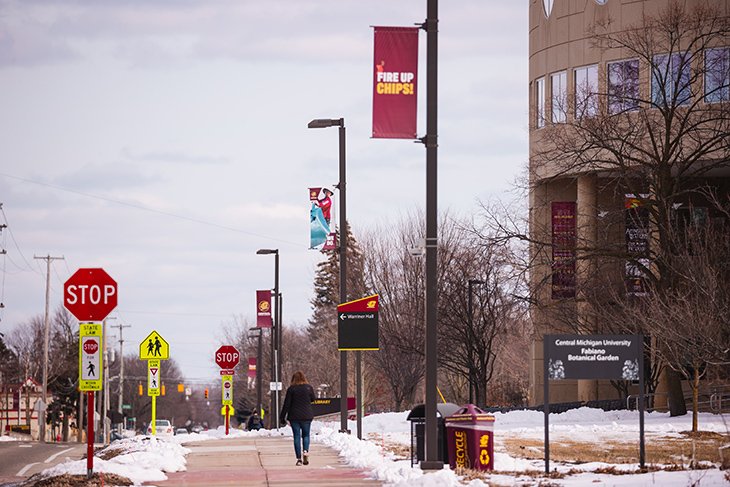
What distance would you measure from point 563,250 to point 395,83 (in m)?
29.3

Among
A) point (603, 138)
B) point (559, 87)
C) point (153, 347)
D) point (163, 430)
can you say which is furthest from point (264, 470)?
point (163, 430)

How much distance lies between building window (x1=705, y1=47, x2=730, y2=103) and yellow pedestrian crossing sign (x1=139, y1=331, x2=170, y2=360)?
23.3 m

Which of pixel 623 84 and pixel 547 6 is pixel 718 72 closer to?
pixel 623 84

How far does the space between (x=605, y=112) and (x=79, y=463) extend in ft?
92.5

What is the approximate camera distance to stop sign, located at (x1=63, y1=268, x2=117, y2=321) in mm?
20562

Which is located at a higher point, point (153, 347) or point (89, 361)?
point (153, 347)

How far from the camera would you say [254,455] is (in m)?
28.6

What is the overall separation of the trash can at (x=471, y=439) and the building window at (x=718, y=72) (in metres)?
30.3

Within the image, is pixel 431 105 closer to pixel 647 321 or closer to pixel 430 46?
pixel 430 46

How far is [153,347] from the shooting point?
3606cm

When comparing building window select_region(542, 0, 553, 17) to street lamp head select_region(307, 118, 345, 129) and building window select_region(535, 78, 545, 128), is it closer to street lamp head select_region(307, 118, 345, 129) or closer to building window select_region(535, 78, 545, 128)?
building window select_region(535, 78, 545, 128)

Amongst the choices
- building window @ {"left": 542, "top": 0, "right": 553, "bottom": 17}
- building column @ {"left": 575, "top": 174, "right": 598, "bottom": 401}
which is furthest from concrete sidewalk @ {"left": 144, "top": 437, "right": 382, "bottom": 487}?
building window @ {"left": 542, "top": 0, "right": 553, "bottom": 17}

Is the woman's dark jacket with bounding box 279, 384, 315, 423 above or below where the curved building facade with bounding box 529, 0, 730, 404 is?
below

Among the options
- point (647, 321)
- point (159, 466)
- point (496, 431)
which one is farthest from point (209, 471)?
point (647, 321)
